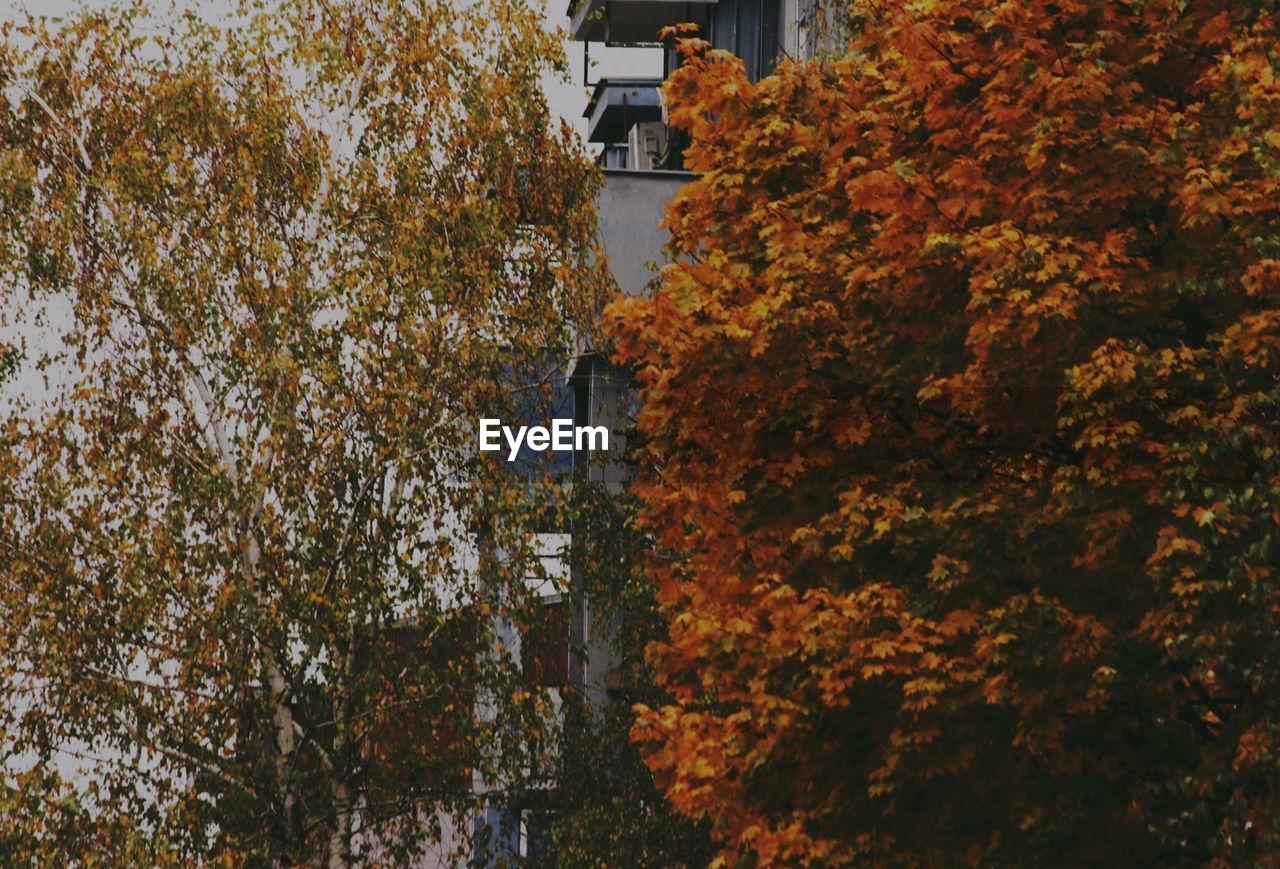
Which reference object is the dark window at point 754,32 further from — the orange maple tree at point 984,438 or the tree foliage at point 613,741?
the orange maple tree at point 984,438

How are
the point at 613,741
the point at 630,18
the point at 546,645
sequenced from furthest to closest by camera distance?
the point at 630,18, the point at 546,645, the point at 613,741

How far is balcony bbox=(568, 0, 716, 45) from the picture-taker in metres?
36.6

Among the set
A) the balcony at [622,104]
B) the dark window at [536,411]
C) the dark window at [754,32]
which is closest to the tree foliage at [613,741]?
the dark window at [536,411]

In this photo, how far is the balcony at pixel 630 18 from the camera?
120ft

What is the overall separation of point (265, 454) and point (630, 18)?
618 inches

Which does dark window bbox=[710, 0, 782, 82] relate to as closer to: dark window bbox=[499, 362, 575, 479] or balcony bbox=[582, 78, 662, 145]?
balcony bbox=[582, 78, 662, 145]

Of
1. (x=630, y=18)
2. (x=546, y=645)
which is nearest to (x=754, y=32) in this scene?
(x=630, y=18)

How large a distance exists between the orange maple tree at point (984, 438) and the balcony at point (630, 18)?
1788 centimetres

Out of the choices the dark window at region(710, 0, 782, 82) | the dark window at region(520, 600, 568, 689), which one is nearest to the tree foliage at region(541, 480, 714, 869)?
the dark window at region(520, 600, 568, 689)

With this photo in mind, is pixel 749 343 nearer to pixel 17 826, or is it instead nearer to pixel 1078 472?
pixel 1078 472

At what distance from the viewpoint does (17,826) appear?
72.2 ft

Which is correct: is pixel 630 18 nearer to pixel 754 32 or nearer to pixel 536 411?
pixel 754 32

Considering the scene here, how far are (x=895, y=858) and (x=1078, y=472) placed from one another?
147 inches

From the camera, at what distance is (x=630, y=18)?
37.5 meters
